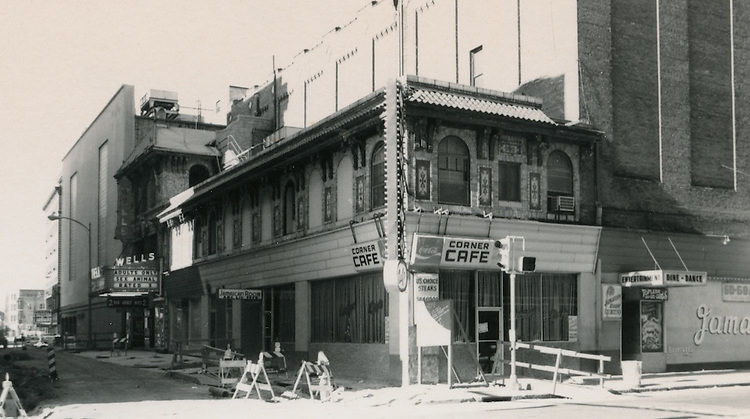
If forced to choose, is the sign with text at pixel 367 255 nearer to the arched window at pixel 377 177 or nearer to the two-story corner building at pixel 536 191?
the two-story corner building at pixel 536 191

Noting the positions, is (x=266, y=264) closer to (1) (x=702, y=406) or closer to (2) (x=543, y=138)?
(2) (x=543, y=138)

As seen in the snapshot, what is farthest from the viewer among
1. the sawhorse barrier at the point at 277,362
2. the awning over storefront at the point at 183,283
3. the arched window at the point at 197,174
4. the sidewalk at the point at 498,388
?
the arched window at the point at 197,174

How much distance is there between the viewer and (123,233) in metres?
59.5

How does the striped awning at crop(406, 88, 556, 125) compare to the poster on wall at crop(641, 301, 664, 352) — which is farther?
the poster on wall at crop(641, 301, 664, 352)

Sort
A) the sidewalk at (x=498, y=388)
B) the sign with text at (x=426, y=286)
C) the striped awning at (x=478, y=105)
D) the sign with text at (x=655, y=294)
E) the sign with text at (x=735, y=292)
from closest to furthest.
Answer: the sidewalk at (x=498, y=388)
the sign with text at (x=426, y=286)
the striped awning at (x=478, y=105)
the sign with text at (x=655, y=294)
the sign with text at (x=735, y=292)

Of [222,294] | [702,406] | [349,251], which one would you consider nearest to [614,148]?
[349,251]

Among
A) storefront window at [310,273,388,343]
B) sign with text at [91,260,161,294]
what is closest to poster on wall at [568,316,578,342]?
storefront window at [310,273,388,343]

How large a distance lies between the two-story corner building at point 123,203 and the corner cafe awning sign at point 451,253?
28.0 metres

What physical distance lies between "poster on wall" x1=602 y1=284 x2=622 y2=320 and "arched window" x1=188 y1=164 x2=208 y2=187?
3402 cm

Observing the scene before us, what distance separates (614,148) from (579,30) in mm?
4106

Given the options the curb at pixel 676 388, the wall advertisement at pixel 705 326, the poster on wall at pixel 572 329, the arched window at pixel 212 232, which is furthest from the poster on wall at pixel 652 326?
the arched window at pixel 212 232

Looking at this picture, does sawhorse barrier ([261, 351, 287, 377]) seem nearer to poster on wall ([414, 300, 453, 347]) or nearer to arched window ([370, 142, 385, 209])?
arched window ([370, 142, 385, 209])

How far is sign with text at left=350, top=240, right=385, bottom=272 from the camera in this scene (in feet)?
85.5

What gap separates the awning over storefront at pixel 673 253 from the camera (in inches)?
1134
